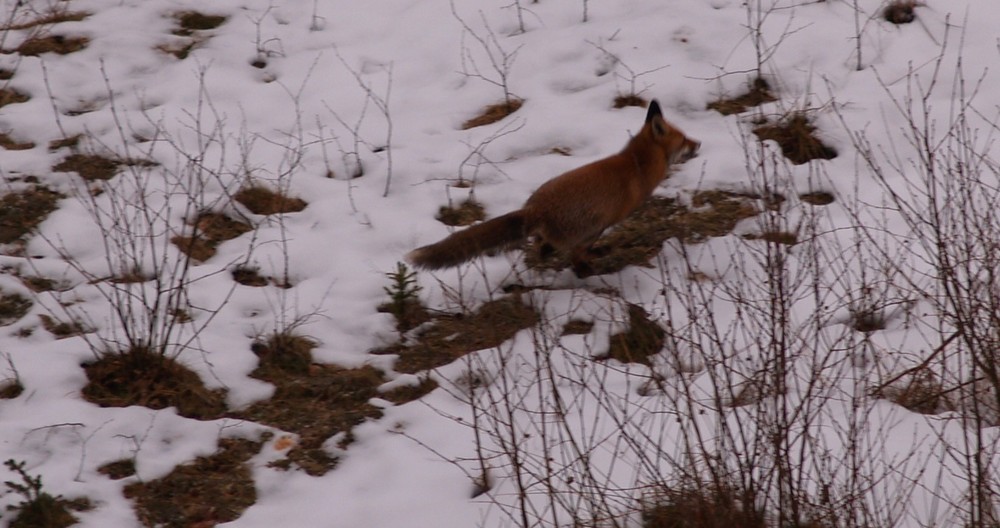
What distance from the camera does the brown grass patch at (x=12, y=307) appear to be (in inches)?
249

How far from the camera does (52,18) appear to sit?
32.2 feet

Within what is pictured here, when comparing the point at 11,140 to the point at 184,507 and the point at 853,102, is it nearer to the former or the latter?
the point at 184,507

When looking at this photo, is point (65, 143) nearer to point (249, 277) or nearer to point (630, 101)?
point (249, 277)

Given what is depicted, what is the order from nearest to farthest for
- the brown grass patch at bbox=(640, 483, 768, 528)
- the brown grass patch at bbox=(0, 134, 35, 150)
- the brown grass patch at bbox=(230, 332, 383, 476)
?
the brown grass patch at bbox=(640, 483, 768, 528)
the brown grass patch at bbox=(230, 332, 383, 476)
the brown grass patch at bbox=(0, 134, 35, 150)

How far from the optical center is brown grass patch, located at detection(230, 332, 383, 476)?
18.5 feet

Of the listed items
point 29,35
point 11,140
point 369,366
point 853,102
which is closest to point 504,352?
point 369,366

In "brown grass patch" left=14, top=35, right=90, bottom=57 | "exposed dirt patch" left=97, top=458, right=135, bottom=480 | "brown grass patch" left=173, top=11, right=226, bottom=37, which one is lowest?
"exposed dirt patch" left=97, top=458, right=135, bottom=480

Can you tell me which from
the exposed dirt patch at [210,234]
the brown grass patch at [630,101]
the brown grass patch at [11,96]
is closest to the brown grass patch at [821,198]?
the brown grass patch at [630,101]

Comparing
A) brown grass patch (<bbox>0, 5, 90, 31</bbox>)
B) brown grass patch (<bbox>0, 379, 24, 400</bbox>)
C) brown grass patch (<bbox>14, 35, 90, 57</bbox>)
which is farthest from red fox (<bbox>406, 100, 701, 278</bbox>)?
brown grass patch (<bbox>0, 5, 90, 31</bbox>)

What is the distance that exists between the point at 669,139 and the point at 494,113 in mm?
1919

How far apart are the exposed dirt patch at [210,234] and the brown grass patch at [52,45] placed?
301 centimetres

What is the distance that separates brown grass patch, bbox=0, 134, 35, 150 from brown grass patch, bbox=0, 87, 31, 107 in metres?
0.60

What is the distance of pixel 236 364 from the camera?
20.2 ft

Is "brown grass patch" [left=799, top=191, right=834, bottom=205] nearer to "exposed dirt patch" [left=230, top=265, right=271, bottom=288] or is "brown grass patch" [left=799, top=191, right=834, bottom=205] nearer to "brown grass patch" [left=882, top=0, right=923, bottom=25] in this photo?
"brown grass patch" [left=882, top=0, right=923, bottom=25]
